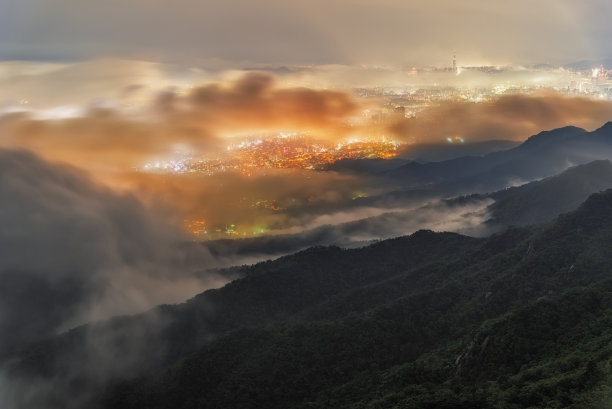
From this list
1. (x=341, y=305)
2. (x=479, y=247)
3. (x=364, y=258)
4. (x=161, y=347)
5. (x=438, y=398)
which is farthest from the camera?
(x=364, y=258)

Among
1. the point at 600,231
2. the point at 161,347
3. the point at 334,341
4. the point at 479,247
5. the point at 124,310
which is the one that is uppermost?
the point at 600,231

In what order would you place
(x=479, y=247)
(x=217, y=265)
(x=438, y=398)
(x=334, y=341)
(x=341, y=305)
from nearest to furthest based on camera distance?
(x=438, y=398) → (x=334, y=341) → (x=341, y=305) → (x=479, y=247) → (x=217, y=265)

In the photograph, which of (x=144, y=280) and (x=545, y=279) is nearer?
(x=545, y=279)

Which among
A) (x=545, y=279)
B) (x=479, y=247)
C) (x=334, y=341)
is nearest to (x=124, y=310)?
(x=334, y=341)

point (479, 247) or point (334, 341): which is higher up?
point (479, 247)

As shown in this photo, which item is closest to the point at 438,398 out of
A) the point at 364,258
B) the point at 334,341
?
the point at 334,341

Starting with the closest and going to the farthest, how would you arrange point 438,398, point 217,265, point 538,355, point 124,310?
point 438,398
point 538,355
point 124,310
point 217,265

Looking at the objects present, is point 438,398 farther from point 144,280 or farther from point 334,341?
point 144,280

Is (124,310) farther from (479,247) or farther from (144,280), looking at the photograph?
(479,247)

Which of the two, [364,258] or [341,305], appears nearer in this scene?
[341,305]
